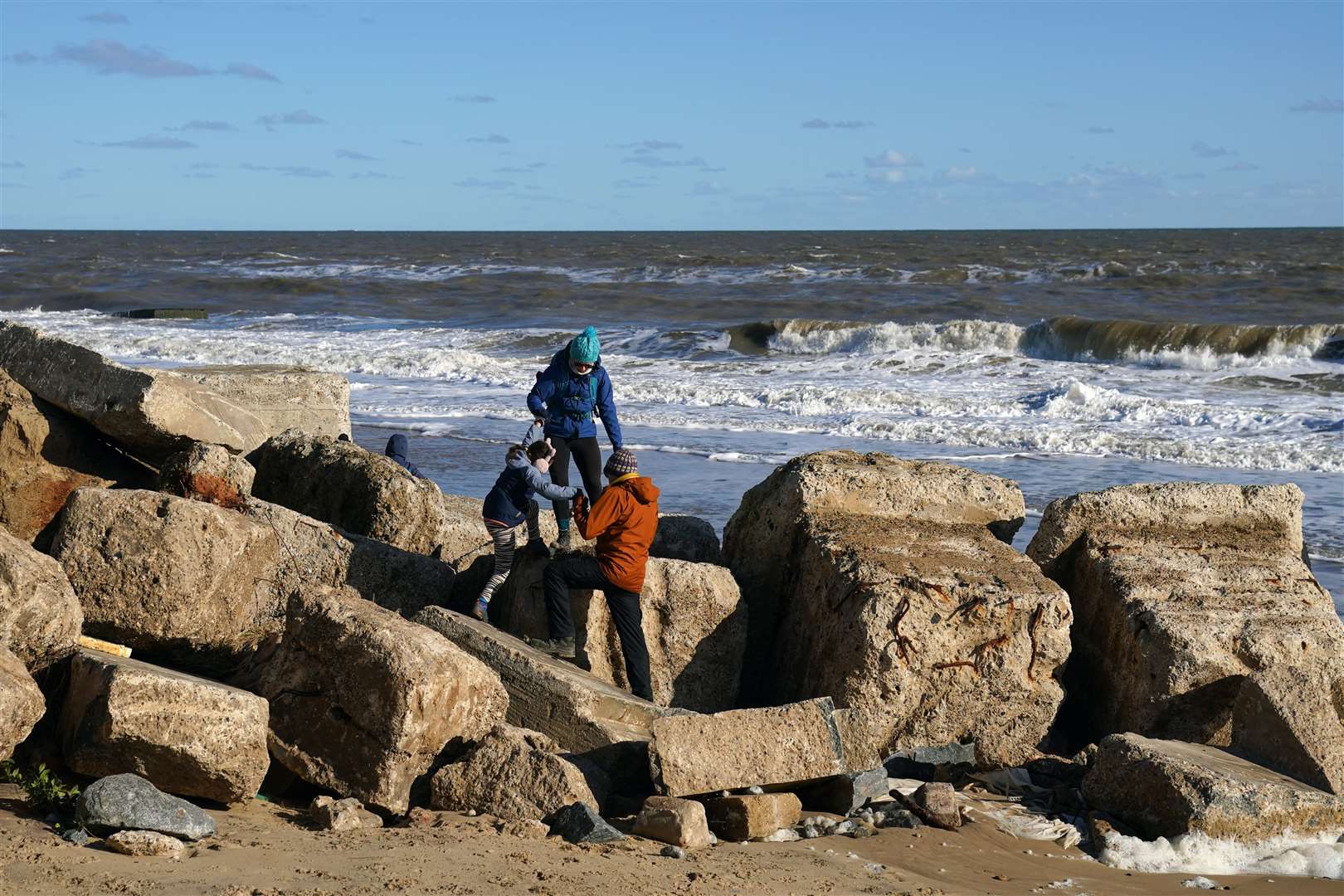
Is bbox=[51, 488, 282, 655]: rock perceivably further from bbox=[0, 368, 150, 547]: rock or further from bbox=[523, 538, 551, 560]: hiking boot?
bbox=[523, 538, 551, 560]: hiking boot

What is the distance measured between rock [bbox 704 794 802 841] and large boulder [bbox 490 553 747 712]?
124cm

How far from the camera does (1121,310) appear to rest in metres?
32.2

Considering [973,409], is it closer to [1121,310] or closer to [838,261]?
[1121,310]

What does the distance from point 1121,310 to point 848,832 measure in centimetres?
2924

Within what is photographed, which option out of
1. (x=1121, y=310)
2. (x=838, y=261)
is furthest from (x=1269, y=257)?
(x=1121, y=310)

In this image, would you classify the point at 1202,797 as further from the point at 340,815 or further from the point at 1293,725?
the point at 340,815

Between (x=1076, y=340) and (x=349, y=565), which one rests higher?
(x=1076, y=340)

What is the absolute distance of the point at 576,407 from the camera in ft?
26.1

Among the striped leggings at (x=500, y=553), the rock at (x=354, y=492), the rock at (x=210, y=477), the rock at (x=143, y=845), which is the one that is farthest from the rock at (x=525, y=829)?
the rock at (x=354, y=492)

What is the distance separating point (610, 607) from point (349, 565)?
1283 millimetres

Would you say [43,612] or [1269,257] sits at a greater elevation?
[1269,257]

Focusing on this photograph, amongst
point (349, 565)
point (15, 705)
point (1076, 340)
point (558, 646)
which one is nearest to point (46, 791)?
point (15, 705)

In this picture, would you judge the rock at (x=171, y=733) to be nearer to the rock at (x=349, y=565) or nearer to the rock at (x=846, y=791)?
the rock at (x=349, y=565)

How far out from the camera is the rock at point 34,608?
4797mm
